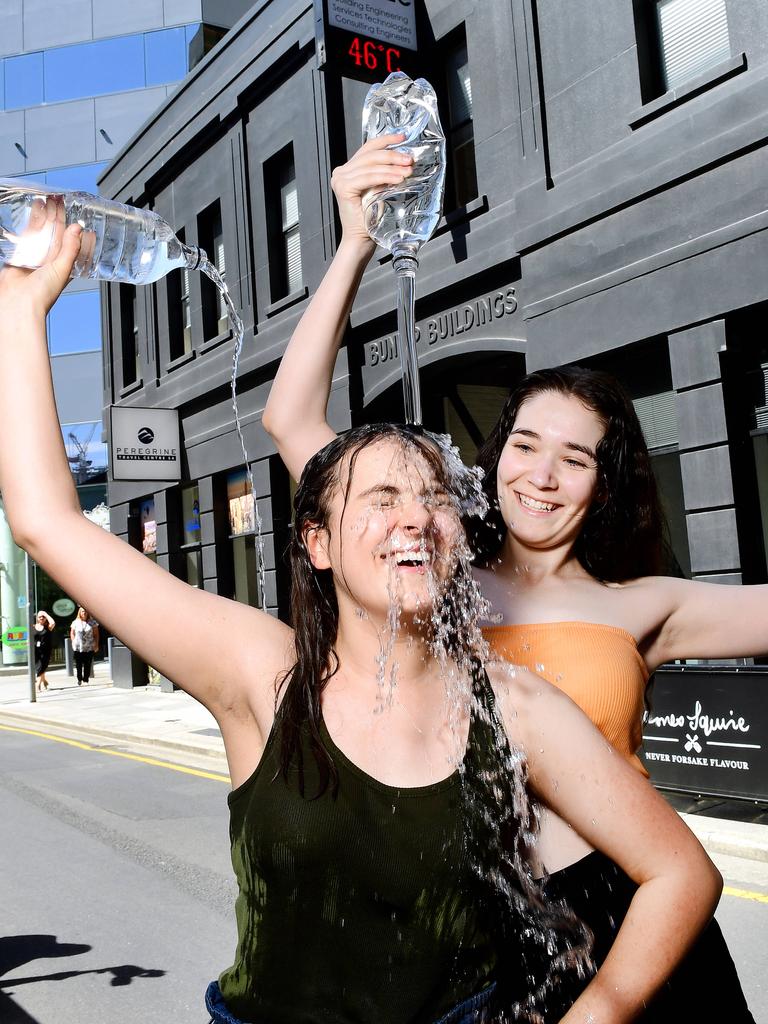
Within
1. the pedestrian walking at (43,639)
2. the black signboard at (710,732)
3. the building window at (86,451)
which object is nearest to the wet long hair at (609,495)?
the black signboard at (710,732)

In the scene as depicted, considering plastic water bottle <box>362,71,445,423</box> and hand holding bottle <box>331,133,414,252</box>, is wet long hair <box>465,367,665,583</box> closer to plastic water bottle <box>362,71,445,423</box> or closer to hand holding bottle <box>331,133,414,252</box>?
plastic water bottle <box>362,71,445,423</box>

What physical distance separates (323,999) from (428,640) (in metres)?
0.55

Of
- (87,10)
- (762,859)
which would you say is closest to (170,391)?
(762,859)

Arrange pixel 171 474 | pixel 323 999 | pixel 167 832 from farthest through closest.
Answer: pixel 171 474, pixel 167 832, pixel 323 999

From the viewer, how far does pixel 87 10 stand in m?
34.0

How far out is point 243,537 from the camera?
1703 centimetres

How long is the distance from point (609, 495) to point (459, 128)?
10898 millimetres

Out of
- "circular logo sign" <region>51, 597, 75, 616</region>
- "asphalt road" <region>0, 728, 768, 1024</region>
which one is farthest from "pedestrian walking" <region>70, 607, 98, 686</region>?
"asphalt road" <region>0, 728, 768, 1024</region>

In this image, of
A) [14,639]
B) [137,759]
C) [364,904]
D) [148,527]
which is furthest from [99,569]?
[14,639]

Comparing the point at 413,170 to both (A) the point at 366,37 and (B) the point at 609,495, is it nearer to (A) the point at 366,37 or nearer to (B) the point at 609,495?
(B) the point at 609,495

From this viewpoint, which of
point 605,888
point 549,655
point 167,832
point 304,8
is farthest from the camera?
point 304,8

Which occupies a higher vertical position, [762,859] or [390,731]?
[390,731]

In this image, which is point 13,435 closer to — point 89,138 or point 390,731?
point 390,731

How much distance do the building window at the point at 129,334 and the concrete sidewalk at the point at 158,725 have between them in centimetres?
673
